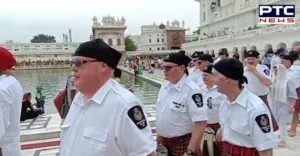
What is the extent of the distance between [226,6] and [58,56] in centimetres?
4050

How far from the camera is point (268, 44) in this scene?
104ft

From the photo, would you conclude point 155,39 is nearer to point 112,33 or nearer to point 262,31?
point 112,33

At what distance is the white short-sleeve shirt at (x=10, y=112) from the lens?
300 centimetres

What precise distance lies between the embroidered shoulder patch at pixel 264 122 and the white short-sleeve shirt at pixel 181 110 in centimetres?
73

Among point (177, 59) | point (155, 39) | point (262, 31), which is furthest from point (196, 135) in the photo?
point (155, 39)

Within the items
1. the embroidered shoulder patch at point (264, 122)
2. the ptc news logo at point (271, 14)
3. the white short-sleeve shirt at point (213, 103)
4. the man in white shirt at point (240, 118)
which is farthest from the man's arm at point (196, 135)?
the ptc news logo at point (271, 14)

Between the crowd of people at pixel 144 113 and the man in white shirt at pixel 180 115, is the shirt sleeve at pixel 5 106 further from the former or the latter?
the man in white shirt at pixel 180 115

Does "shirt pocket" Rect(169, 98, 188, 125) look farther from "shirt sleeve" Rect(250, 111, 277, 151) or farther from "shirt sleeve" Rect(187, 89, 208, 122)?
"shirt sleeve" Rect(250, 111, 277, 151)

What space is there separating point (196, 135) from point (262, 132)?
29.7 inches

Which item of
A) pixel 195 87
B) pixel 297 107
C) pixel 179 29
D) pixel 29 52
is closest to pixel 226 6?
pixel 179 29

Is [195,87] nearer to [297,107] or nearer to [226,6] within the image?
[297,107]

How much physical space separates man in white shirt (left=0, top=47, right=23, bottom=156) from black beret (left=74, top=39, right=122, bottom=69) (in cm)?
136

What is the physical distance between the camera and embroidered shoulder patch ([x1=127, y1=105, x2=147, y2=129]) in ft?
5.90

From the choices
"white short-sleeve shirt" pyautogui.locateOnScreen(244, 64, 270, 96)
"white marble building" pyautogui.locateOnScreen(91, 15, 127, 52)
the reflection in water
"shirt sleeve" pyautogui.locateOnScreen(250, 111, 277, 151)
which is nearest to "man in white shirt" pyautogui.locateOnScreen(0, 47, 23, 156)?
"shirt sleeve" pyautogui.locateOnScreen(250, 111, 277, 151)
